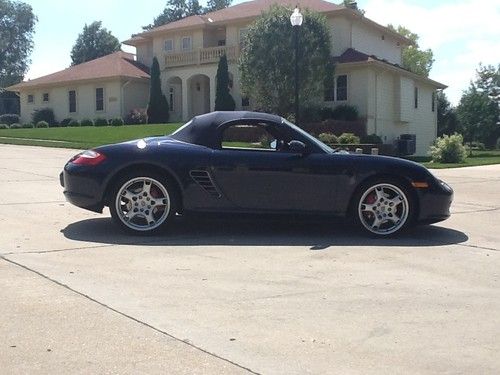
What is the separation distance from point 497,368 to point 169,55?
40.1 metres

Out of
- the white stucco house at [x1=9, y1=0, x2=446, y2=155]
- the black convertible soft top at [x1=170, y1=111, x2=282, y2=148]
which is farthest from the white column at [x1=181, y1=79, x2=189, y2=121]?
Result: the black convertible soft top at [x1=170, y1=111, x2=282, y2=148]

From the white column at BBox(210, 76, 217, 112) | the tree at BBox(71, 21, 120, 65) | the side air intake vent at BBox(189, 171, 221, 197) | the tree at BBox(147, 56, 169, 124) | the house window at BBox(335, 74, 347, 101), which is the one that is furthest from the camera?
the tree at BBox(71, 21, 120, 65)

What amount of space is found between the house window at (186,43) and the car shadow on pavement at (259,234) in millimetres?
35289

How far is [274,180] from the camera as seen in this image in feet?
24.0

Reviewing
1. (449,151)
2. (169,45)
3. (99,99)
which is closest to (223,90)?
(169,45)

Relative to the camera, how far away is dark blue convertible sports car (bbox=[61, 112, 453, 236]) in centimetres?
728

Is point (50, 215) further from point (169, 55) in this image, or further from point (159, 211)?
point (169, 55)

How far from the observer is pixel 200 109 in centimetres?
4353

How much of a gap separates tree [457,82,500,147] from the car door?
50.3 m

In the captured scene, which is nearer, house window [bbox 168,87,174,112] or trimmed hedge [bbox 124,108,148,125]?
trimmed hedge [bbox 124,108,148,125]

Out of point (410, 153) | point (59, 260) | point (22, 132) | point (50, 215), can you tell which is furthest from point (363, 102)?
point (59, 260)

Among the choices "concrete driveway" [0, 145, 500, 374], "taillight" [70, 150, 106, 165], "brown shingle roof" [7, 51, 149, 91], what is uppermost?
"brown shingle roof" [7, 51, 149, 91]

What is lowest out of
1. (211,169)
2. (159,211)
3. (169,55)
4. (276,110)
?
(159,211)

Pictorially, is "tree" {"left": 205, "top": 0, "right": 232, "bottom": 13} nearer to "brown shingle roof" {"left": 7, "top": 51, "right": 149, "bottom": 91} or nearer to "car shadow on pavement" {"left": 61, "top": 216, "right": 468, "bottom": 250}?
"brown shingle roof" {"left": 7, "top": 51, "right": 149, "bottom": 91}
